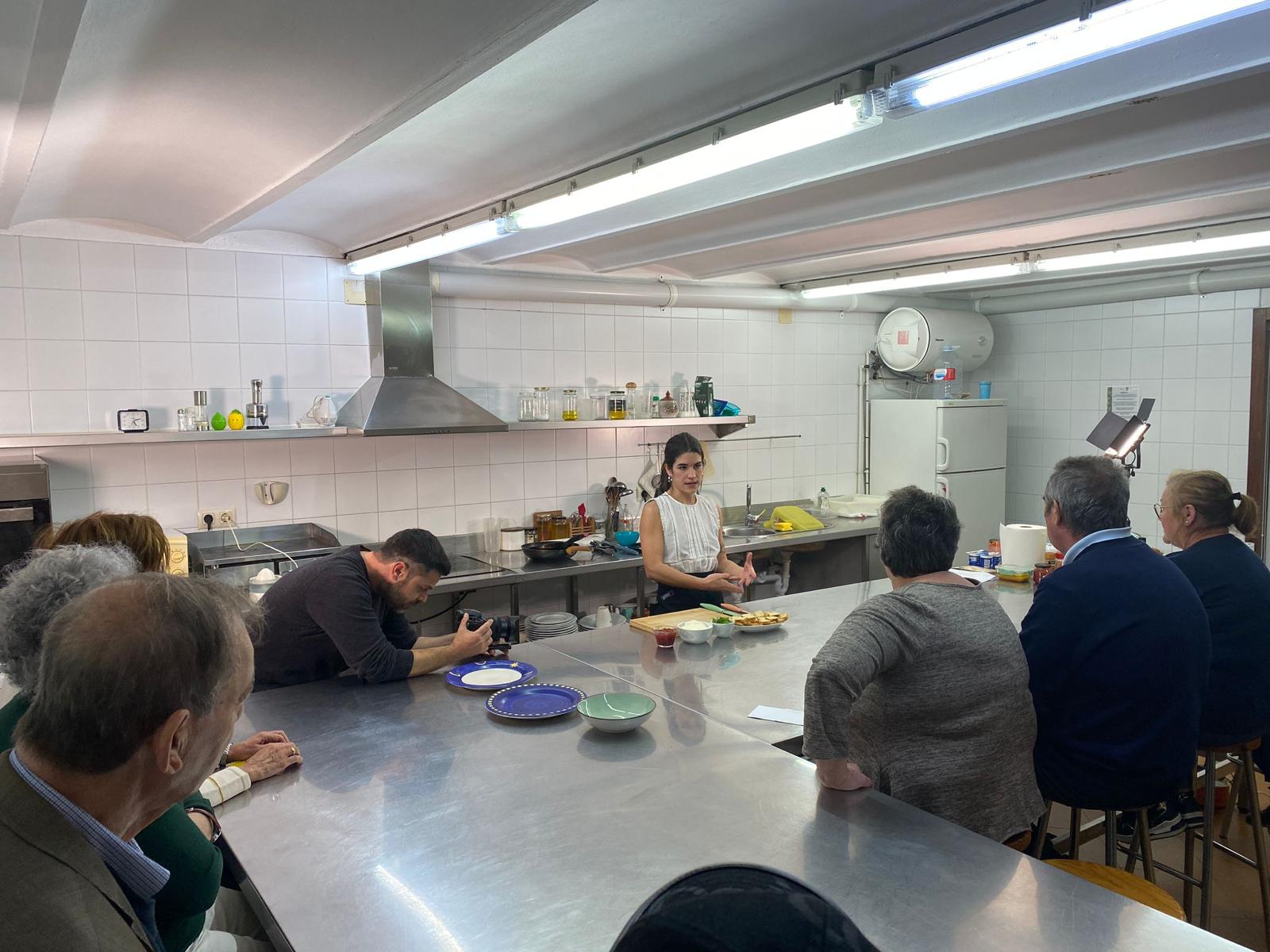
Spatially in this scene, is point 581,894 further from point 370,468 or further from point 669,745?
point 370,468

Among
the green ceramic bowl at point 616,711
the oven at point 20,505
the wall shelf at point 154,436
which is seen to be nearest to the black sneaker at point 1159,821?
the green ceramic bowl at point 616,711

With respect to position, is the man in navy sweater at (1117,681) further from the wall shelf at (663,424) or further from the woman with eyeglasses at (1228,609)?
the wall shelf at (663,424)

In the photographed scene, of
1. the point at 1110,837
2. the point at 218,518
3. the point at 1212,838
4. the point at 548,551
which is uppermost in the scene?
the point at 218,518

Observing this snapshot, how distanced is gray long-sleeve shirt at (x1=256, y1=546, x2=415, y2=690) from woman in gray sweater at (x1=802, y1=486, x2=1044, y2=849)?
131 centimetres

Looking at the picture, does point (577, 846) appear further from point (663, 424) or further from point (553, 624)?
point (663, 424)

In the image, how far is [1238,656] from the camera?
2863 millimetres

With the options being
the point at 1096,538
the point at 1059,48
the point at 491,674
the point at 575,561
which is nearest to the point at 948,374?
the point at 575,561

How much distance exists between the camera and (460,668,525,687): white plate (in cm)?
261

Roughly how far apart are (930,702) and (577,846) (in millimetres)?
876

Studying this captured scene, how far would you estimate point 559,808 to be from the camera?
6.17ft

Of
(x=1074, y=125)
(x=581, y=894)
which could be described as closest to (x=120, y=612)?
(x=581, y=894)

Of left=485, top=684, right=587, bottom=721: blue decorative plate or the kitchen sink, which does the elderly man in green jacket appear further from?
the kitchen sink

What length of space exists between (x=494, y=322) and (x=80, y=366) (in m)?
2.12

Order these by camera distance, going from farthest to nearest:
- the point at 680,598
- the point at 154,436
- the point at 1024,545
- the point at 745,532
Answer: the point at 745,532
the point at 1024,545
the point at 680,598
the point at 154,436
